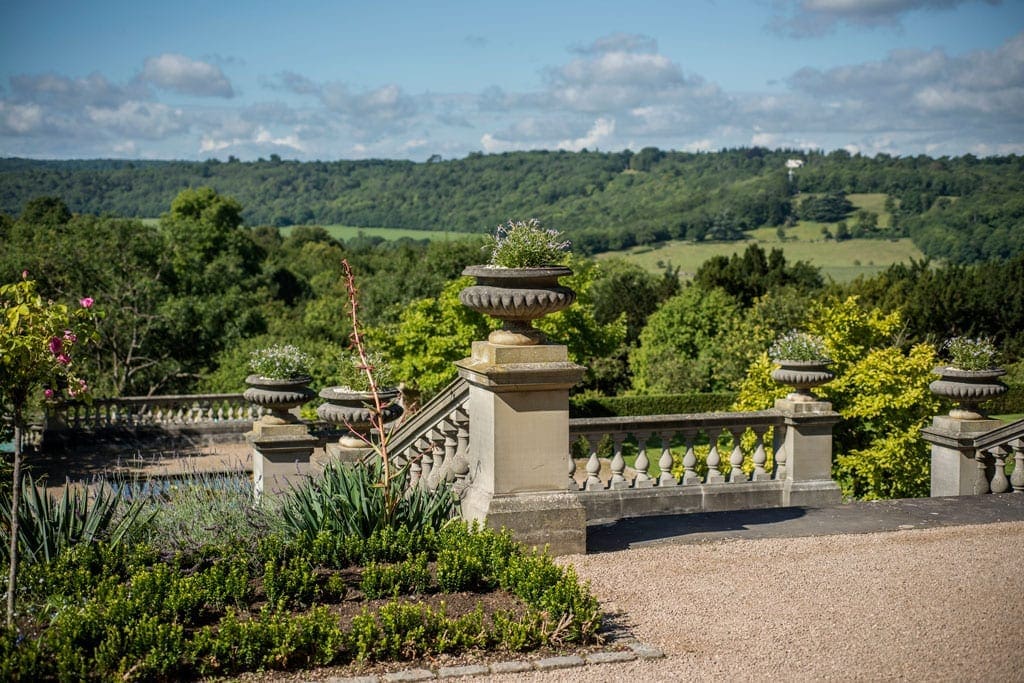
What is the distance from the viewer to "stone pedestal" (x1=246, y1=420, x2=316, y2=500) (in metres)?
10.3

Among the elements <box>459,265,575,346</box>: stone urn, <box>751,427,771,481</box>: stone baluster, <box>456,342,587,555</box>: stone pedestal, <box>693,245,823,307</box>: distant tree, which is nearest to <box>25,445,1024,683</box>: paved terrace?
<box>456,342,587,555</box>: stone pedestal

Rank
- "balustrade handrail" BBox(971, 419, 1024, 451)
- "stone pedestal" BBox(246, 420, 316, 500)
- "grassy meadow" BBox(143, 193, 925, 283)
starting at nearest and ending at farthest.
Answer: "balustrade handrail" BBox(971, 419, 1024, 451) → "stone pedestal" BBox(246, 420, 316, 500) → "grassy meadow" BBox(143, 193, 925, 283)

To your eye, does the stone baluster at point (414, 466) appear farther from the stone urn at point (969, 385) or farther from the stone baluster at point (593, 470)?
the stone urn at point (969, 385)

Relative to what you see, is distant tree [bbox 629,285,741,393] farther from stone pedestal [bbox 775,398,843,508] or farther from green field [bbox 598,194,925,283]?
stone pedestal [bbox 775,398,843,508]

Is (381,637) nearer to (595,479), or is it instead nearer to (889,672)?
(889,672)

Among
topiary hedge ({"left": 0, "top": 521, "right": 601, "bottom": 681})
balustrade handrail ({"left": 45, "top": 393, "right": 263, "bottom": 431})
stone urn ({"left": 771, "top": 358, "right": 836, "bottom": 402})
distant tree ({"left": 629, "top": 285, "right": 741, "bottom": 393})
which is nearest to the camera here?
topiary hedge ({"left": 0, "top": 521, "right": 601, "bottom": 681})

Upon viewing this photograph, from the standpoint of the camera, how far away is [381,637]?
210 inches

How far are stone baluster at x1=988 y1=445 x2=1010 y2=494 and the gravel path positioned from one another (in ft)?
5.79

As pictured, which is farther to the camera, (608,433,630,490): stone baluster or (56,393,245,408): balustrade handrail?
(56,393,245,408): balustrade handrail

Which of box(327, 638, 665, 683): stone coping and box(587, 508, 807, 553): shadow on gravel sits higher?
box(587, 508, 807, 553): shadow on gravel

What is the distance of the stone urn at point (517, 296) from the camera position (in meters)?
7.17

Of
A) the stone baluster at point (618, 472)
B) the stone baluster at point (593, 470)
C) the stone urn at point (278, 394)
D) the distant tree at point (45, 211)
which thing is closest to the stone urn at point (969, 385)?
the stone baluster at point (618, 472)

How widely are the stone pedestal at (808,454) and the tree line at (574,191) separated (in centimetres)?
4235

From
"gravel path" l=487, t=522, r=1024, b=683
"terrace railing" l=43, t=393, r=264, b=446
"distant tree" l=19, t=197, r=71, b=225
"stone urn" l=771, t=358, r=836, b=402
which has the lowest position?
"terrace railing" l=43, t=393, r=264, b=446
